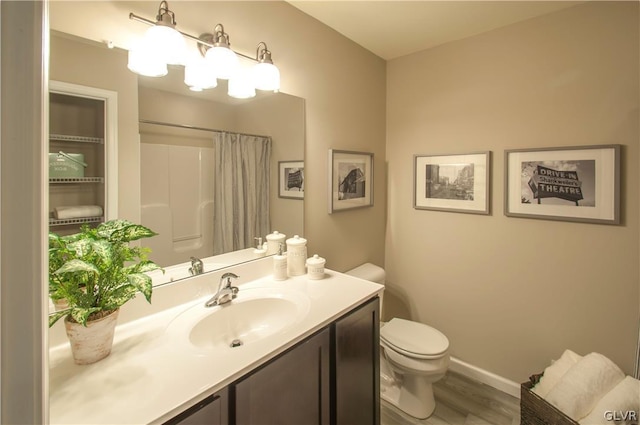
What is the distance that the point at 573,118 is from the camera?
1.68 meters

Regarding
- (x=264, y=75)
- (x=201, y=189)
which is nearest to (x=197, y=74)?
(x=264, y=75)

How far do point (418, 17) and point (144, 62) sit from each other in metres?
1.59

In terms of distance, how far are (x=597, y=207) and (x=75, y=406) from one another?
239 centimetres

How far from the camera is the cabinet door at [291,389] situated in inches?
33.9

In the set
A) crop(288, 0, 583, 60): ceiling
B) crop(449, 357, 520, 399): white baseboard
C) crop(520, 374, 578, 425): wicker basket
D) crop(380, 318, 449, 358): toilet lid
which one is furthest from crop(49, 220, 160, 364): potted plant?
crop(449, 357, 520, 399): white baseboard

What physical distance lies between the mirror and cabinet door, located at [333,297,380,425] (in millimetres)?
628

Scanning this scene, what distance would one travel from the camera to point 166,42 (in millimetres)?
1085

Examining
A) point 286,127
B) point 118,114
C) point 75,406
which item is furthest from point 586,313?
point 118,114

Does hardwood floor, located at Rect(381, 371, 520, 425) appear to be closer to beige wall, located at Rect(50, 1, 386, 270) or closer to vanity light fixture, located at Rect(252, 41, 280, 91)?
beige wall, located at Rect(50, 1, 386, 270)

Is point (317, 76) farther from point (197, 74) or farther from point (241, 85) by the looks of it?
point (197, 74)

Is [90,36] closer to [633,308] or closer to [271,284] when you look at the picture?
[271,284]

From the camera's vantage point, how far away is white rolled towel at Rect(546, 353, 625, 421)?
1320 mm

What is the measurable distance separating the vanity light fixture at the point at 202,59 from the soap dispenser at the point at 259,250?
746mm

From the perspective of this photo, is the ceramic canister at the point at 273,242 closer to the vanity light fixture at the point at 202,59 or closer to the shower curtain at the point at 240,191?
the shower curtain at the point at 240,191
